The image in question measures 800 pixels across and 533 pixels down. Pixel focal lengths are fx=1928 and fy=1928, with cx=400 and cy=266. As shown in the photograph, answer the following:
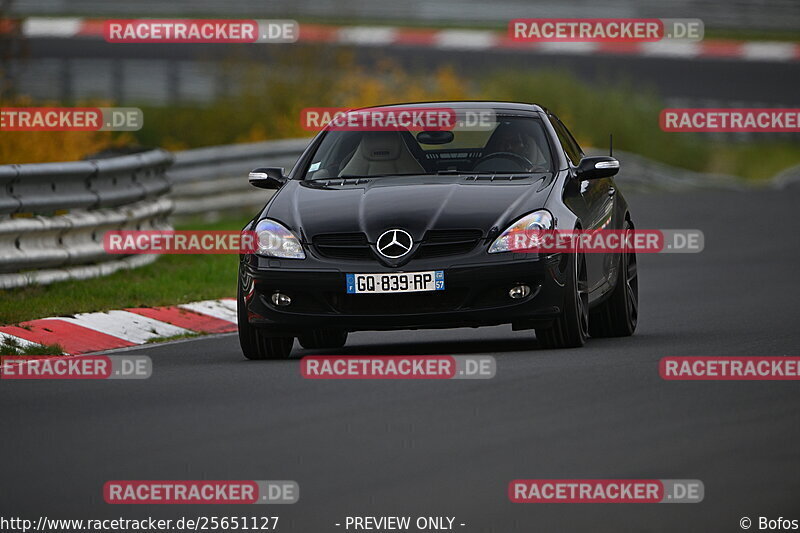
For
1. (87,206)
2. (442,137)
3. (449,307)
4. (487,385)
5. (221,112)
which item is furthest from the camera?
(221,112)

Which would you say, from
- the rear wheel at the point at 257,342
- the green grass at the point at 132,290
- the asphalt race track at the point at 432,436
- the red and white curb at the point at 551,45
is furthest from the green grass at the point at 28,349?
the red and white curb at the point at 551,45

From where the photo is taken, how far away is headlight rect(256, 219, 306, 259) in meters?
10.7

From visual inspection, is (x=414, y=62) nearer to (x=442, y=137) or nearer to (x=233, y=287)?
(x=233, y=287)

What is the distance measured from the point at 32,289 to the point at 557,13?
142ft

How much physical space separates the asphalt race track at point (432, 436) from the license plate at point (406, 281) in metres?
0.58

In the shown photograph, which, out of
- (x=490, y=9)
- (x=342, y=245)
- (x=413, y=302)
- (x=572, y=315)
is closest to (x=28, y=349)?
(x=342, y=245)

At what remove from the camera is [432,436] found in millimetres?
7789

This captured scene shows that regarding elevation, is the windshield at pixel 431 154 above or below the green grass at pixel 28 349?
above

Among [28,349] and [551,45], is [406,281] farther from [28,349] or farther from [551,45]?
[551,45]

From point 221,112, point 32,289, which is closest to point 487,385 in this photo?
point 32,289

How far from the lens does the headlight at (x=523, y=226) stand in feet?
34.5

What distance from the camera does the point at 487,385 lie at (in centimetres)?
920

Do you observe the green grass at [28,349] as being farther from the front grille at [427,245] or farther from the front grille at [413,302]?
the front grille at [413,302]

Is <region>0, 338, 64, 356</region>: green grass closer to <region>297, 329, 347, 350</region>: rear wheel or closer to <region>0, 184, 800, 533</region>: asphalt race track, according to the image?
<region>0, 184, 800, 533</region>: asphalt race track
